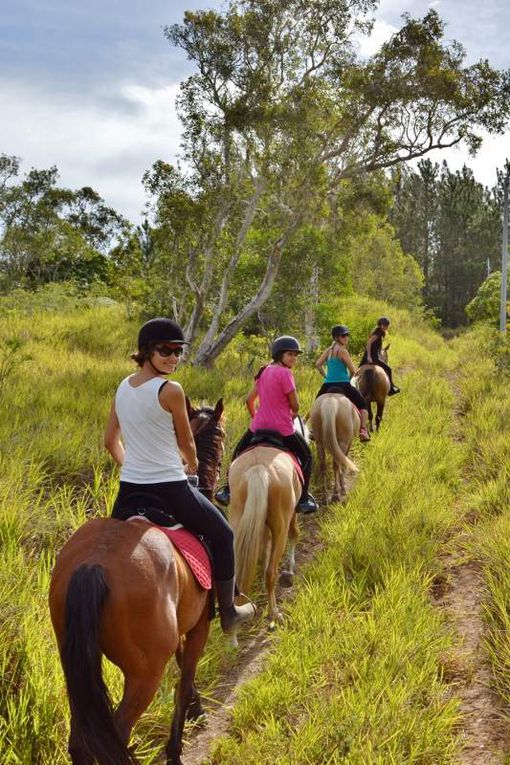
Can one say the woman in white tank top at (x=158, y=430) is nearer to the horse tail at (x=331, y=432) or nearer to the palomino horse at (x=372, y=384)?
the horse tail at (x=331, y=432)

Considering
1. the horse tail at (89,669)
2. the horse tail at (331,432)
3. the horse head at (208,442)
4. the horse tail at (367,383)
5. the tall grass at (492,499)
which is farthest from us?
the horse tail at (367,383)

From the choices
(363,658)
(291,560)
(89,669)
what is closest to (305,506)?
(291,560)

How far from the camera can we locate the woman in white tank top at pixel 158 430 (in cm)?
286

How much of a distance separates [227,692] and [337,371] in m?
5.17

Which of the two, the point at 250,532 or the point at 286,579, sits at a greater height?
the point at 250,532

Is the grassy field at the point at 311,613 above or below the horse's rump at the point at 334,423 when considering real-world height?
below

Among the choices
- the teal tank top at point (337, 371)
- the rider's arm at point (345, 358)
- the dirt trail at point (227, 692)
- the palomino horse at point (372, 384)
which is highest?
the rider's arm at point (345, 358)

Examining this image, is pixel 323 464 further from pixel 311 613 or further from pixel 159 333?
pixel 159 333

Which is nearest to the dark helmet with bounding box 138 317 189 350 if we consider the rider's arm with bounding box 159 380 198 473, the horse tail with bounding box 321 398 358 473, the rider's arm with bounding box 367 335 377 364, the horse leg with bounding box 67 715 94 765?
the rider's arm with bounding box 159 380 198 473

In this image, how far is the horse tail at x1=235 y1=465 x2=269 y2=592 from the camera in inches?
170

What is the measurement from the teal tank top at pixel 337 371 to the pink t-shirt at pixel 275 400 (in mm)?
2777

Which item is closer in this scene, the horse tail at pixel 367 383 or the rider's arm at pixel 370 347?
the horse tail at pixel 367 383

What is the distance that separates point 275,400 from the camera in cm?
542

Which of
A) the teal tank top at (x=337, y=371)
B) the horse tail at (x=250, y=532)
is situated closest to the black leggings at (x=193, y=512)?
the horse tail at (x=250, y=532)
